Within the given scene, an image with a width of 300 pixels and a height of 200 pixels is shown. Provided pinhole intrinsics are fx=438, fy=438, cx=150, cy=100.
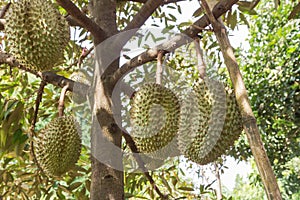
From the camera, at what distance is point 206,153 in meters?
0.72

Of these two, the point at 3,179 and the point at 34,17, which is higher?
the point at 34,17

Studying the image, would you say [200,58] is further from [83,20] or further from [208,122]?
[83,20]

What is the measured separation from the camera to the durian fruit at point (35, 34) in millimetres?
790

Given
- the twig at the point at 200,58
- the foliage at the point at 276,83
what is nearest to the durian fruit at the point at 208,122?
the twig at the point at 200,58

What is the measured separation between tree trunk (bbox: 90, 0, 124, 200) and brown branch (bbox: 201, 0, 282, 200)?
1.21 feet

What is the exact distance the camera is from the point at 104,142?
830mm

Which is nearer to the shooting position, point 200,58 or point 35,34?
point 200,58

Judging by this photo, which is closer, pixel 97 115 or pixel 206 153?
pixel 206 153

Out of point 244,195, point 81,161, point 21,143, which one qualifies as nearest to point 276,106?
point 81,161

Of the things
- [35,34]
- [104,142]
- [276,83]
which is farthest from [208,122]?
[276,83]

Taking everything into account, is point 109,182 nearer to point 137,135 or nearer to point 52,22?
point 137,135

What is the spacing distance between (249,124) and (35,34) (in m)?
0.49

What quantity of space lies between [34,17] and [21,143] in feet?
1.13

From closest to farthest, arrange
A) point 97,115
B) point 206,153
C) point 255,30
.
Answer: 1. point 206,153
2. point 97,115
3. point 255,30
